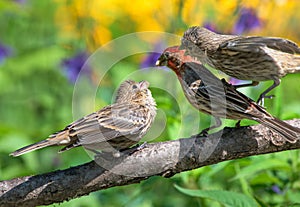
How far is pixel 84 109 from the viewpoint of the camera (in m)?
7.63

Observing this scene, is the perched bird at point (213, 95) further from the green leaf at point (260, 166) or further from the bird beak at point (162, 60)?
the green leaf at point (260, 166)

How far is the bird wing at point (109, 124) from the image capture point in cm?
423

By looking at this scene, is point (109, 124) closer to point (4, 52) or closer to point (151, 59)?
point (151, 59)

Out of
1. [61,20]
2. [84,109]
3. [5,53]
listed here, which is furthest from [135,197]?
[61,20]

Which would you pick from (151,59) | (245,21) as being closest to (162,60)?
(151,59)

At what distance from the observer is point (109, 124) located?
14.4 feet

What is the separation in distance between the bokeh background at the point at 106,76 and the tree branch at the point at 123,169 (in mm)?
625

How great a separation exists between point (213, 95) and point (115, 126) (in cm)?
66

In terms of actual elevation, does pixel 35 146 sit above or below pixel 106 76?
above

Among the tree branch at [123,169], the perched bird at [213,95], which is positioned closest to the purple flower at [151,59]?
the perched bird at [213,95]

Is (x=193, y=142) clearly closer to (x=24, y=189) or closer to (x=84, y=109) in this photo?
(x=24, y=189)

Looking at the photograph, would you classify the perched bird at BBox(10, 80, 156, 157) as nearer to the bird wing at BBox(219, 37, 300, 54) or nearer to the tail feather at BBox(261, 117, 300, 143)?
the bird wing at BBox(219, 37, 300, 54)

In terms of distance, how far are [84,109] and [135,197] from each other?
2.36m

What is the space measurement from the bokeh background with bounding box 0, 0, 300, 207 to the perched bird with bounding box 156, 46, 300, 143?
44 centimetres
